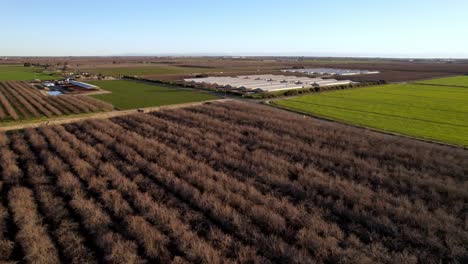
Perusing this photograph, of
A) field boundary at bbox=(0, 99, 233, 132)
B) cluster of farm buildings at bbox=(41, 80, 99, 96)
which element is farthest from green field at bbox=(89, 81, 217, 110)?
cluster of farm buildings at bbox=(41, 80, 99, 96)

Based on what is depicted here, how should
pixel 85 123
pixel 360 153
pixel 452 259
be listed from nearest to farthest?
pixel 452 259
pixel 360 153
pixel 85 123

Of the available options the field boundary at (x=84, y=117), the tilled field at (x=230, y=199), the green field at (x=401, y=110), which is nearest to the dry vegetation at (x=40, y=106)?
the field boundary at (x=84, y=117)

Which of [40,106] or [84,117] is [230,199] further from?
A: [40,106]

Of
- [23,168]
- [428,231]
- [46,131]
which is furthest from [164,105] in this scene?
[428,231]

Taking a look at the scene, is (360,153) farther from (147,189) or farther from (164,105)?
(164,105)

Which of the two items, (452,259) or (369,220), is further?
(369,220)
